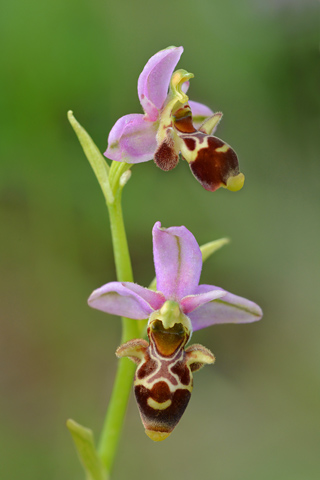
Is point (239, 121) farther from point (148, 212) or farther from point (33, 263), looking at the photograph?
point (33, 263)

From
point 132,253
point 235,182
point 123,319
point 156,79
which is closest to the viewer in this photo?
point 235,182

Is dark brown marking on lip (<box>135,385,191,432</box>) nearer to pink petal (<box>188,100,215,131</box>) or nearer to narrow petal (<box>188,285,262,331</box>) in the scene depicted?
narrow petal (<box>188,285,262,331</box>)

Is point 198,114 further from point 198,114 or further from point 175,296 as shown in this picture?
point 175,296

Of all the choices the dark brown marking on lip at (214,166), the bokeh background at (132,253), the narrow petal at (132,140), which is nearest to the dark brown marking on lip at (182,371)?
the dark brown marking on lip at (214,166)

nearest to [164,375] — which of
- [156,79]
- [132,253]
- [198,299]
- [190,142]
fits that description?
[198,299]

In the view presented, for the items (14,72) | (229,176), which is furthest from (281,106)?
(229,176)
